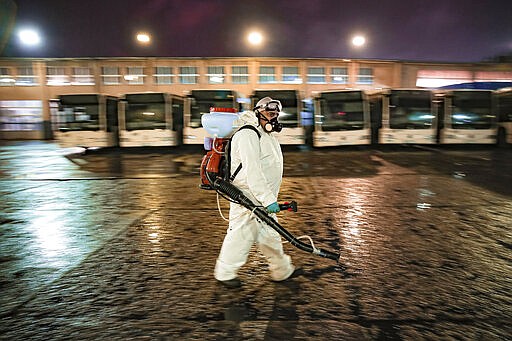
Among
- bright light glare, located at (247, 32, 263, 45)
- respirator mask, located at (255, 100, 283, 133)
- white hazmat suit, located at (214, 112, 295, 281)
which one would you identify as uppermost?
bright light glare, located at (247, 32, 263, 45)

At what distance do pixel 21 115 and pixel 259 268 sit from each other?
32172 millimetres

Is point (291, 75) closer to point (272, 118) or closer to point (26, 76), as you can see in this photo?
point (26, 76)

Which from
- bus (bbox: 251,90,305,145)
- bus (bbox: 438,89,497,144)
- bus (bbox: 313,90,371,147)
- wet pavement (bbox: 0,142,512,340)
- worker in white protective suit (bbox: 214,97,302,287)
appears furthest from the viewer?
bus (bbox: 251,90,305,145)

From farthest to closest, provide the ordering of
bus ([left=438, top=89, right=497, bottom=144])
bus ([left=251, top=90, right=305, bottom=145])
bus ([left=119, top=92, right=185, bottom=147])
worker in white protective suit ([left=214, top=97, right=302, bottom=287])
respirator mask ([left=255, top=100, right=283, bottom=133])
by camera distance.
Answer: bus ([left=119, top=92, right=185, bottom=147]), bus ([left=251, top=90, right=305, bottom=145]), bus ([left=438, top=89, right=497, bottom=144]), respirator mask ([left=255, top=100, right=283, bottom=133]), worker in white protective suit ([left=214, top=97, right=302, bottom=287])

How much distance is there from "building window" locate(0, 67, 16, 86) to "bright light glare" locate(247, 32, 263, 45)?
62.3ft

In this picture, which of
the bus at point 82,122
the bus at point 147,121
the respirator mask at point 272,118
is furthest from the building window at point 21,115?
the respirator mask at point 272,118

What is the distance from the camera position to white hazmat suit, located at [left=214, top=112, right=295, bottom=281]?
128 inches

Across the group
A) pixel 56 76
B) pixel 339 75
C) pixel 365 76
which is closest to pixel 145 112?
pixel 56 76

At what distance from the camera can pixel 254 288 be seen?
358 centimetres

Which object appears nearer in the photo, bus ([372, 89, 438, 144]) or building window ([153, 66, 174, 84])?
bus ([372, 89, 438, 144])

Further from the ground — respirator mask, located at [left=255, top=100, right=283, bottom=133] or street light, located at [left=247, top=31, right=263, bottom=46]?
street light, located at [left=247, top=31, right=263, bottom=46]

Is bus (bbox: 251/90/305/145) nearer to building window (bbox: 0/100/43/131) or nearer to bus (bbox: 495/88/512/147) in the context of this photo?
bus (bbox: 495/88/512/147)

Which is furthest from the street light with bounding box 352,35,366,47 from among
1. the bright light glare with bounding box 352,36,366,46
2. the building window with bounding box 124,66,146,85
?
the building window with bounding box 124,66,146,85

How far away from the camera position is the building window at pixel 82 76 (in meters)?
31.4
